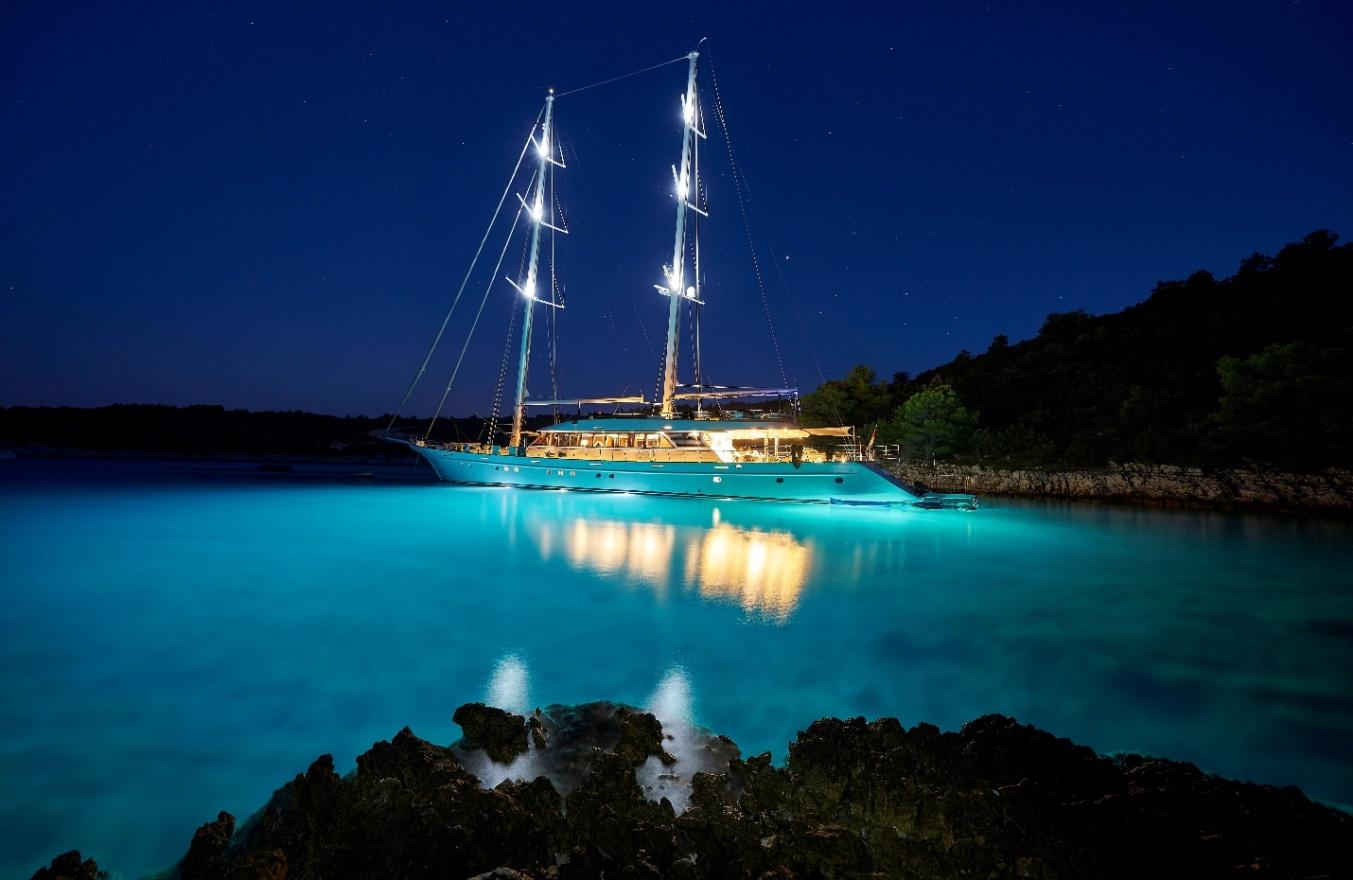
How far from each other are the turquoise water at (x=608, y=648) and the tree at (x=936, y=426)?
20934 mm

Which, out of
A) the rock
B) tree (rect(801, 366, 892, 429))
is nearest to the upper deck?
tree (rect(801, 366, 892, 429))

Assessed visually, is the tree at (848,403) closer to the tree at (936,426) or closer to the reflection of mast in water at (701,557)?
the tree at (936,426)

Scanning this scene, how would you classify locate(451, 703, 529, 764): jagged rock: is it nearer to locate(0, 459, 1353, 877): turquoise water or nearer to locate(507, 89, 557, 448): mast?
locate(0, 459, 1353, 877): turquoise water

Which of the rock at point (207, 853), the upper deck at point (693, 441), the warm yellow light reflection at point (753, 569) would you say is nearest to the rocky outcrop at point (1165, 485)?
the upper deck at point (693, 441)

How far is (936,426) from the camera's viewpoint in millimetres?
37438

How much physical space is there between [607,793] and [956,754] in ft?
6.92

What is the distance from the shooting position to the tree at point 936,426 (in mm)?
37562

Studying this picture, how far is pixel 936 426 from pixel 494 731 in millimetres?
37412

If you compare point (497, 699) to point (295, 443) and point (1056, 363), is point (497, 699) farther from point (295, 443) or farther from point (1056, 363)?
point (295, 443)

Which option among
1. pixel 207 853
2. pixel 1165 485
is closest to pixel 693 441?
pixel 1165 485

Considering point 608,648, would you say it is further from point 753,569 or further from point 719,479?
point 719,479

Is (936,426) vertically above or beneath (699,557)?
above

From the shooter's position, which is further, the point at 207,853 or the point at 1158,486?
the point at 1158,486

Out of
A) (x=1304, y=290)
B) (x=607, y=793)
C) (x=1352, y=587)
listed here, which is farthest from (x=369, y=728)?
(x=1304, y=290)
